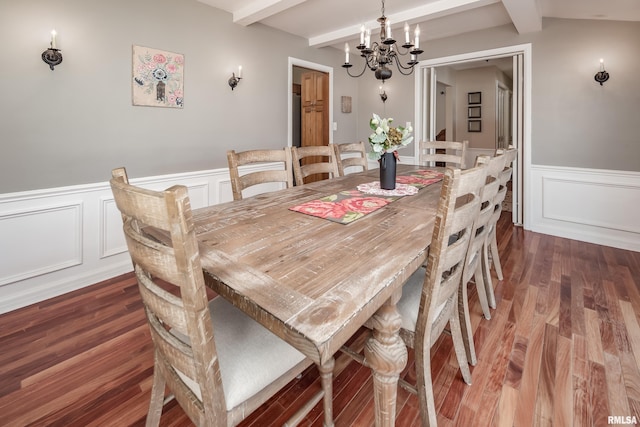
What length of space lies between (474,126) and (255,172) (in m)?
6.09

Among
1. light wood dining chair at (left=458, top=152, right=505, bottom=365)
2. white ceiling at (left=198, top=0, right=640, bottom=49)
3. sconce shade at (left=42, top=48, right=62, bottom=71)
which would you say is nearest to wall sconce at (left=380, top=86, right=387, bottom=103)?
white ceiling at (left=198, top=0, right=640, bottom=49)

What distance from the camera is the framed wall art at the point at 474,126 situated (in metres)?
6.64

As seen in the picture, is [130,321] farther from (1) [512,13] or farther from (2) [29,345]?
(1) [512,13]

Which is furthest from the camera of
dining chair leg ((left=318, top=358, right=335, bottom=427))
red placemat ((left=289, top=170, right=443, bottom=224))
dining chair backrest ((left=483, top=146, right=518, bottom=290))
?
dining chair backrest ((left=483, top=146, right=518, bottom=290))

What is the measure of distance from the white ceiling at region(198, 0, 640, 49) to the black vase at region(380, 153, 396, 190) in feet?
5.65

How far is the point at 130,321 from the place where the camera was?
2002 mm

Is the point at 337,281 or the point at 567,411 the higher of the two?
the point at 337,281

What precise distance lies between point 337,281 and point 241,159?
53.6 inches

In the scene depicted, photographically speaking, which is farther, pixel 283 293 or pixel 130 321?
pixel 130 321

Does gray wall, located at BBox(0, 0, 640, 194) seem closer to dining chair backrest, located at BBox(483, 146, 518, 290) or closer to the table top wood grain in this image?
the table top wood grain

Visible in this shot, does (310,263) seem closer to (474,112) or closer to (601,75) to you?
(601,75)

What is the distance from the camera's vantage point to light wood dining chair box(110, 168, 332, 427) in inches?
25.8

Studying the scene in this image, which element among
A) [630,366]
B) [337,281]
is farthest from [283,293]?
[630,366]

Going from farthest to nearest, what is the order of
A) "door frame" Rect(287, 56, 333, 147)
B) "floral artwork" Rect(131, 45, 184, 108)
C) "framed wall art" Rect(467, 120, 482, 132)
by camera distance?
1. "framed wall art" Rect(467, 120, 482, 132)
2. "door frame" Rect(287, 56, 333, 147)
3. "floral artwork" Rect(131, 45, 184, 108)
